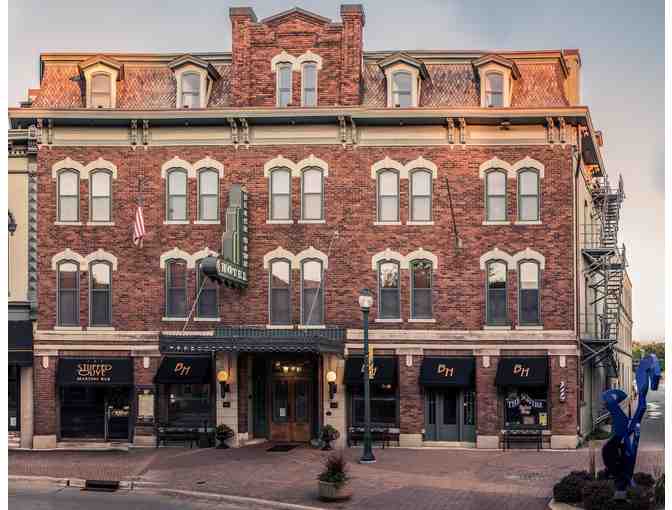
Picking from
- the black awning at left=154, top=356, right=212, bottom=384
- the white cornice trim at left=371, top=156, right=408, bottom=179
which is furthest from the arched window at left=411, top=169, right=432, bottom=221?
the black awning at left=154, top=356, right=212, bottom=384

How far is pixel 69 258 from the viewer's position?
29000mm

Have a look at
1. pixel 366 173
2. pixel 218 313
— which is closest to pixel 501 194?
pixel 366 173

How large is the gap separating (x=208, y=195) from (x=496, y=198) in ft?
28.4

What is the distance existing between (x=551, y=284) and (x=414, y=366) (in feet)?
15.4

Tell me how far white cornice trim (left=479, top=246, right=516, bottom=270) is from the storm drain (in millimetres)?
12284

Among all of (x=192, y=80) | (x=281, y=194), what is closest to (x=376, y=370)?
(x=281, y=194)

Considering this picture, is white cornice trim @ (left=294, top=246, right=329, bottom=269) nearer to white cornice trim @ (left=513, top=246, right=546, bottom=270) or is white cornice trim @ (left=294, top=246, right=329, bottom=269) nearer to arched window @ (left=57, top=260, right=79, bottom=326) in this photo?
white cornice trim @ (left=513, top=246, right=546, bottom=270)

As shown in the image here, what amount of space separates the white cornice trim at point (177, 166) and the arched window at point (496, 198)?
8.86m

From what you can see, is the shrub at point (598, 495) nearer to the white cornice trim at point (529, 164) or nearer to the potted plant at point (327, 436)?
the potted plant at point (327, 436)

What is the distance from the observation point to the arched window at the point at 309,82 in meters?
28.8

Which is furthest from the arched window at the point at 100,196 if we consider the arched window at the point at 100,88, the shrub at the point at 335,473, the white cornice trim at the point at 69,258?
the shrub at the point at 335,473

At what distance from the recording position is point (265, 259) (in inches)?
1125

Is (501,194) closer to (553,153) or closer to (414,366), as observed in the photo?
(553,153)

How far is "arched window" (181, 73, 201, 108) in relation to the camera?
95.9 ft
